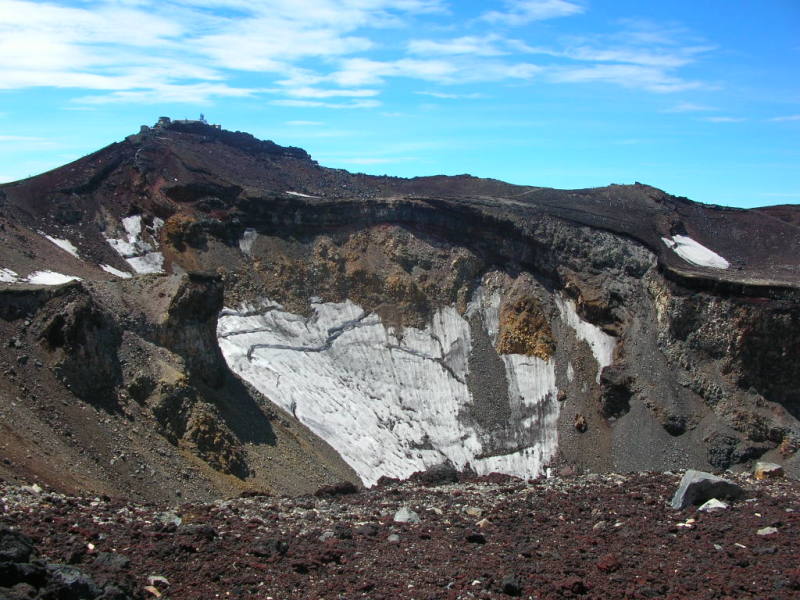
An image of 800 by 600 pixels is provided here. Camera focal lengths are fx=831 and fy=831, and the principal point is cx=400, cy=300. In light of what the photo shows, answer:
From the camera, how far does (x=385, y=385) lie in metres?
42.2

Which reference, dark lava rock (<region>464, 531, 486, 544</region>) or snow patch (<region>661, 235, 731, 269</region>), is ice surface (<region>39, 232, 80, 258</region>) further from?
dark lava rock (<region>464, 531, 486, 544</region>)

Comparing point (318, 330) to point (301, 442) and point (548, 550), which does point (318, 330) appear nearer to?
point (301, 442)

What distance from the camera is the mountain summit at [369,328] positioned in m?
27.3

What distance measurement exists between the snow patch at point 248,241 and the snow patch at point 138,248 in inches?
180

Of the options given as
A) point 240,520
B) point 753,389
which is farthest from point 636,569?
point 753,389

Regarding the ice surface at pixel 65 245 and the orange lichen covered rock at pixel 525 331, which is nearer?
the orange lichen covered rock at pixel 525 331

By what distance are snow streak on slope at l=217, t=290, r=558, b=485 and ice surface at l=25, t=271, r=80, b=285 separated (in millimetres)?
7998

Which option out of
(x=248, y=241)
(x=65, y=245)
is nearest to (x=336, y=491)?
(x=248, y=241)

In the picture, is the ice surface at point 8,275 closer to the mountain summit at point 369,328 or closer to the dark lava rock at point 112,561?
the mountain summit at point 369,328

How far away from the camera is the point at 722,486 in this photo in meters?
21.8

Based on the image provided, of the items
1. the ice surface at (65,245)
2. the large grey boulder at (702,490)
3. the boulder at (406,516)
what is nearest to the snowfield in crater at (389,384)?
the ice surface at (65,245)

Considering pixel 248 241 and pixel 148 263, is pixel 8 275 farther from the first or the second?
pixel 248 241

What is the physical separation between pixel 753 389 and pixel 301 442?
19779 mm

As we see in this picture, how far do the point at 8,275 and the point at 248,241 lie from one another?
17.6 metres
